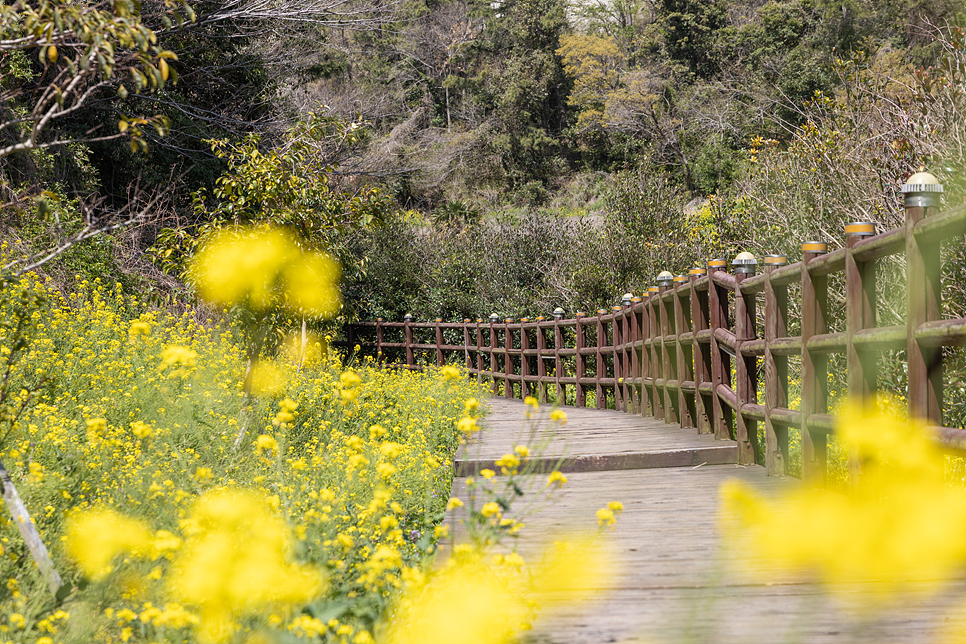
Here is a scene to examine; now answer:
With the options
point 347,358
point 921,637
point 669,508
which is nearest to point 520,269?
point 347,358

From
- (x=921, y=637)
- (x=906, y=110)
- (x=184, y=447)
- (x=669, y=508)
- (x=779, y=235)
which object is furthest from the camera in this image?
(x=779, y=235)

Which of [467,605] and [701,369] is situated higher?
[467,605]

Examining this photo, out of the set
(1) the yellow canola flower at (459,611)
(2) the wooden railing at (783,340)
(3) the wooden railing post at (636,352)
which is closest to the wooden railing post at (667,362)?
(2) the wooden railing at (783,340)

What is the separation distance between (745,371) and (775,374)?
0.43 m

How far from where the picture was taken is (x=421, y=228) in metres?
22.7

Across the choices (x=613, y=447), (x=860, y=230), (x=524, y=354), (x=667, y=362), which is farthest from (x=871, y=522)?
(x=524, y=354)

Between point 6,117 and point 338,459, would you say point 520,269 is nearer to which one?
point 6,117

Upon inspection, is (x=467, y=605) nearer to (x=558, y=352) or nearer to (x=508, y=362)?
(x=558, y=352)

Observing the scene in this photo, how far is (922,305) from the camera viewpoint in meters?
2.92

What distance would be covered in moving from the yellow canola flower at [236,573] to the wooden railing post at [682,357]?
4.48 metres

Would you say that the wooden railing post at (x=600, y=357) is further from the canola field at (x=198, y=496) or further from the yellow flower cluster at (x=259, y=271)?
the yellow flower cluster at (x=259, y=271)

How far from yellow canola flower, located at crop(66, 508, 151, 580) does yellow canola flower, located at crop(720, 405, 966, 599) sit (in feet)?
5.53

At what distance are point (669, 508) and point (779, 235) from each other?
6967mm

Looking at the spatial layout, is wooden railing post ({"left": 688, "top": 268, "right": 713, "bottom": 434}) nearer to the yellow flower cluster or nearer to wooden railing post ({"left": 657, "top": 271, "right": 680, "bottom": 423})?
wooden railing post ({"left": 657, "top": 271, "right": 680, "bottom": 423})
